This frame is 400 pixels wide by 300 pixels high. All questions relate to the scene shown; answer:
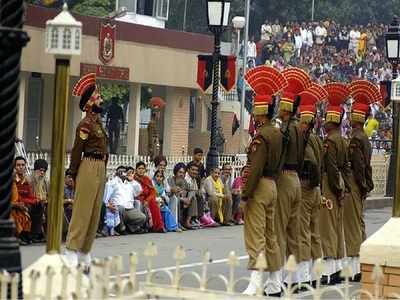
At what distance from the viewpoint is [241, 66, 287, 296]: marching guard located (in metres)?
12.8

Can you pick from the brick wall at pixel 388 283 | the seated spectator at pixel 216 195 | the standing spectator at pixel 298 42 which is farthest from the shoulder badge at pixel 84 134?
the standing spectator at pixel 298 42

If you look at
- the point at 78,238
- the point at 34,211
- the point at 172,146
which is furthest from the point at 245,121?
the point at 78,238

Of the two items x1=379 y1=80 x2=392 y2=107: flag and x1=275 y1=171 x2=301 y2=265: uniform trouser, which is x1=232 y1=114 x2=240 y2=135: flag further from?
x1=275 y1=171 x2=301 y2=265: uniform trouser

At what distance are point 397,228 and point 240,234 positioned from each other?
32.7 feet

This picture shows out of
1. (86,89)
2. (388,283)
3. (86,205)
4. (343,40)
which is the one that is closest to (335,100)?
(86,89)

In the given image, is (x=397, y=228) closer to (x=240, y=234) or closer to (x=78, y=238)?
(x=78, y=238)

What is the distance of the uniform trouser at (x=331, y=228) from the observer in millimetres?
14844

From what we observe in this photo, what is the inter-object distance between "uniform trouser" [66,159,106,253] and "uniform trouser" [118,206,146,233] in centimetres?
560

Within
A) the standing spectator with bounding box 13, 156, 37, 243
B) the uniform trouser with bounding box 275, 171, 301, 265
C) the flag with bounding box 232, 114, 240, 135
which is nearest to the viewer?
the uniform trouser with bounding box 275, 171, 301, 265

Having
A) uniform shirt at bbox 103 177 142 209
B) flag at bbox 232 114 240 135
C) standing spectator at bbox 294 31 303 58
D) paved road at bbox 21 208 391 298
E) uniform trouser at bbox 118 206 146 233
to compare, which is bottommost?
paved road at bbox 21 208 391 298

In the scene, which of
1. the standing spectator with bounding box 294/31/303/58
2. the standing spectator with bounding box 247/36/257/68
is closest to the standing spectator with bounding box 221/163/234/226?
the standing spectator with bounding box 247/36/257/68

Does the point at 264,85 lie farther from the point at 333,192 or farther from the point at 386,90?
the point at 386,90

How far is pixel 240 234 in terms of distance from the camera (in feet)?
68.5

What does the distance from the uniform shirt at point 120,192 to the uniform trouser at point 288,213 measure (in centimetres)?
585
